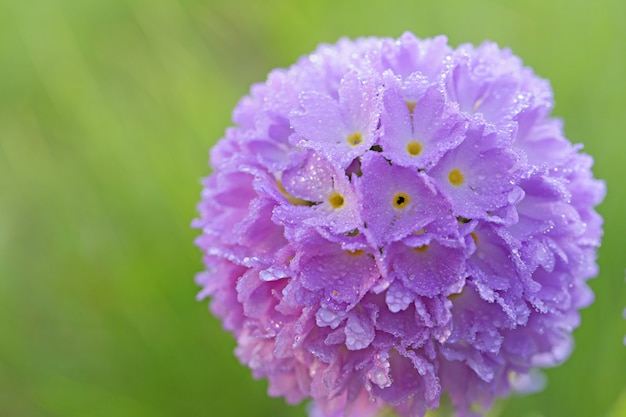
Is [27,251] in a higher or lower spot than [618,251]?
higher

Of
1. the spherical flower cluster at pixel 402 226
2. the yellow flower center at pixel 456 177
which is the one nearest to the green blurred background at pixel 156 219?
the spherical flower cluster at pixel 402 226

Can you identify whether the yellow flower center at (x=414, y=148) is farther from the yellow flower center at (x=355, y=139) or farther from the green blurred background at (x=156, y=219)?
the green blurred background at (x=156, y=219)

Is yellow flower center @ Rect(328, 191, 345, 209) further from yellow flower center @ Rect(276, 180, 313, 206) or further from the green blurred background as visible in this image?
the green blurred background

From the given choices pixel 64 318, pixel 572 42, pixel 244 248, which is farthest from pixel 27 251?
pixel 572 42

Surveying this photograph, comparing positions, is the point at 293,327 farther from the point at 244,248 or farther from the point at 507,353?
the point at 507,353

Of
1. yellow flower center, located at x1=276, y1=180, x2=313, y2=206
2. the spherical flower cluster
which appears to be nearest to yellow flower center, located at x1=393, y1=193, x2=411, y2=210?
the spherical flower cluster

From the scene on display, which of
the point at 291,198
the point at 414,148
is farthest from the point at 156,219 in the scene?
the point at 414,148
